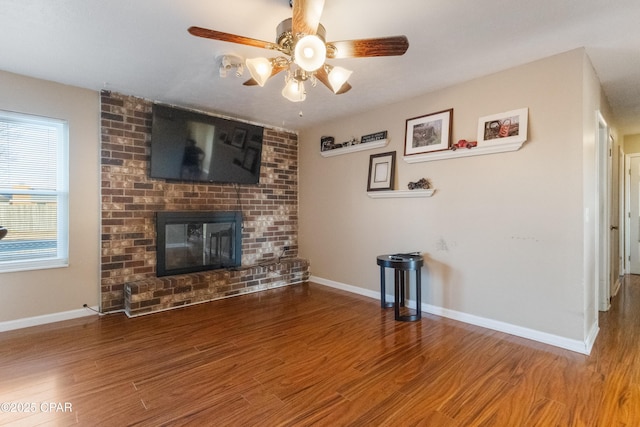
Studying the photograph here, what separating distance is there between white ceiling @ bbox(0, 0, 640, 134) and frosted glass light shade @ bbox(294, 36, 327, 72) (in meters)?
0.42

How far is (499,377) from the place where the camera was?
2.04m

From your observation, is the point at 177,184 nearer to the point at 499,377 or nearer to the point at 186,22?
the point at 186,22

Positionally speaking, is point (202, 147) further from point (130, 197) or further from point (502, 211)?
point (502, 211)

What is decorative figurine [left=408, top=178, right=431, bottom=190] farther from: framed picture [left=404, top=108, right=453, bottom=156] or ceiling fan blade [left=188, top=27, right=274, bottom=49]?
ceiling fan blade [left=188, top=27, right=274, bottom=49]

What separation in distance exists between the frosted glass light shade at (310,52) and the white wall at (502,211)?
191 cm

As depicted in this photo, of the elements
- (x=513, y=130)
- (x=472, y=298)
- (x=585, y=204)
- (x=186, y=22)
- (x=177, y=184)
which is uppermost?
(x=186, y=22)

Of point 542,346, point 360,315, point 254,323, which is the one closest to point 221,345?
point 254,323

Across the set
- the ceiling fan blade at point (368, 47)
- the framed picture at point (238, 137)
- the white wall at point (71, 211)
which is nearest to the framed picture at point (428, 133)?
the ceiling fan blade at point (368, 47)

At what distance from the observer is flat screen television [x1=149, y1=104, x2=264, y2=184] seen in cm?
345

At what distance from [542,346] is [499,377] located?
739 millimetres

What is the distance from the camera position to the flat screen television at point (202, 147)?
136 inches

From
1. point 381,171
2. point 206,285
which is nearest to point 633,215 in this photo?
point 381,171

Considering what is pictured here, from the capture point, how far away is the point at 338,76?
2102 millimetres

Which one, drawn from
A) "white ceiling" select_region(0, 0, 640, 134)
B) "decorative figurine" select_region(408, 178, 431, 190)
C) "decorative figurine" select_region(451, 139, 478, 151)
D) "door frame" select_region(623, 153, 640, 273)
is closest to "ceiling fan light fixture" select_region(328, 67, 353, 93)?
"white ceiling" select_region(0, 0, 640, 134)
